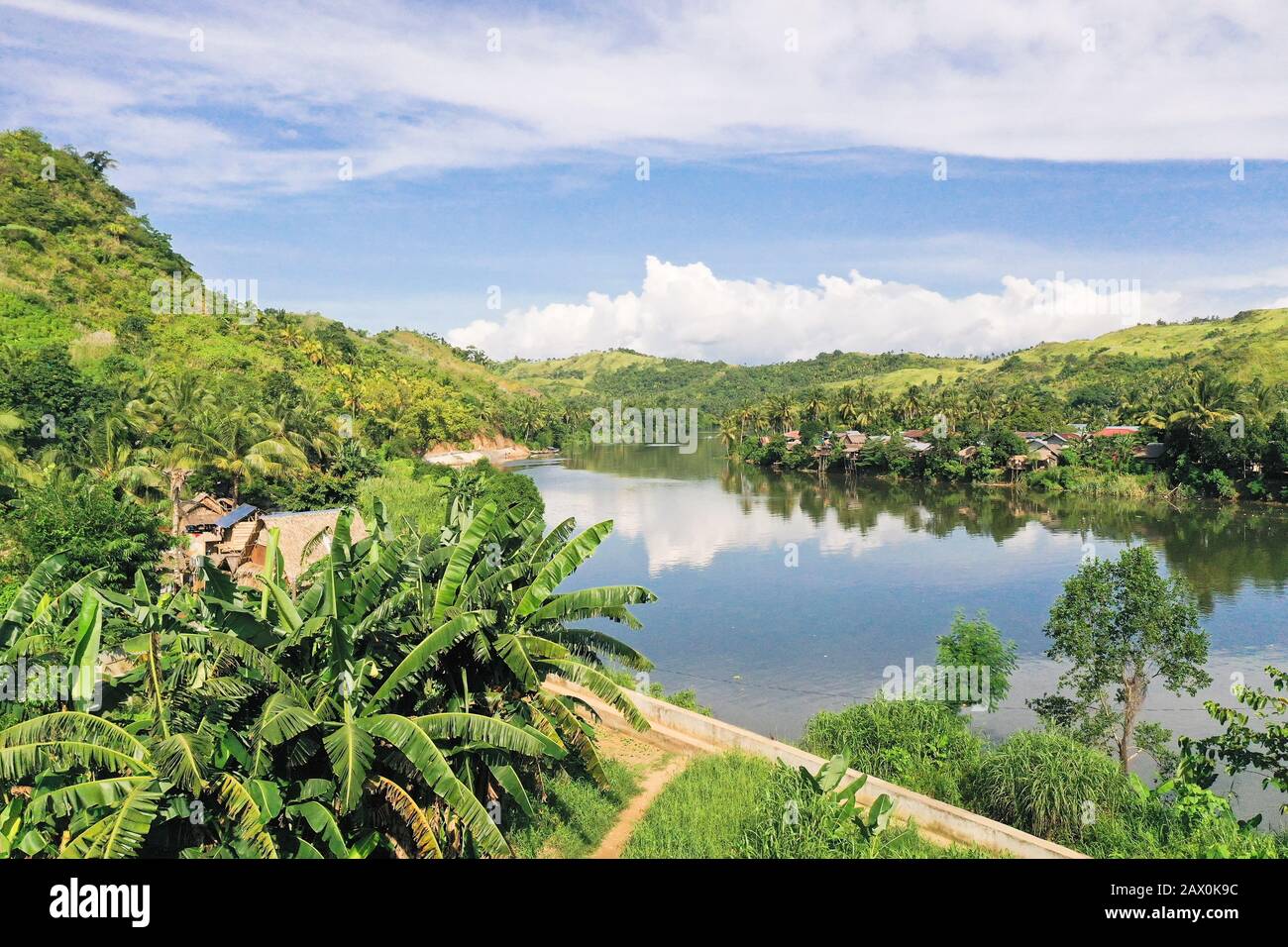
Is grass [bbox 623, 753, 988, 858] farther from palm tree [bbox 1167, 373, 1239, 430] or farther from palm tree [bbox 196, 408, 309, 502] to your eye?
palm tree [bbox 1167, 373, 1239, 430]

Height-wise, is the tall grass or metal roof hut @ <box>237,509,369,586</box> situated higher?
metal roof hut @ <box>237,509,369,586</box>

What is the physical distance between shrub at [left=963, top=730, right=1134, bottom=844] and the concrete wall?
84cm

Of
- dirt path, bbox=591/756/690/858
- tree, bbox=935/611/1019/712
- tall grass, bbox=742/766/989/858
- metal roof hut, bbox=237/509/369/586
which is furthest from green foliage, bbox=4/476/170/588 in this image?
tree, bbox=935/611/1019/712

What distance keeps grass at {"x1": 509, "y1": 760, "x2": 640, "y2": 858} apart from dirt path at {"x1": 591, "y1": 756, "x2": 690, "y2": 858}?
9 centimetres

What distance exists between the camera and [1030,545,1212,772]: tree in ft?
48.6

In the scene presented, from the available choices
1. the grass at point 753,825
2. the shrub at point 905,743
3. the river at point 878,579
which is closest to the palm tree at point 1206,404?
the river at point 878,579

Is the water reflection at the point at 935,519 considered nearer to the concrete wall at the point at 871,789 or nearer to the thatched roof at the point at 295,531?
the thatched roof at the point at 295,531

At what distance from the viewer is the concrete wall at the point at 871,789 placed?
392 inches

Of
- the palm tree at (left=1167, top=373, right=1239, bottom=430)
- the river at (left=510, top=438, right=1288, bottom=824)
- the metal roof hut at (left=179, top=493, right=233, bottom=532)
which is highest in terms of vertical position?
the palm tree at (left=1167, top=373, right=1239, bottom=430)

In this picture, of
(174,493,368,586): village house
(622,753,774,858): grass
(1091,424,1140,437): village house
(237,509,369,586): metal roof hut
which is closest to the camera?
(622,753,774,858): grass

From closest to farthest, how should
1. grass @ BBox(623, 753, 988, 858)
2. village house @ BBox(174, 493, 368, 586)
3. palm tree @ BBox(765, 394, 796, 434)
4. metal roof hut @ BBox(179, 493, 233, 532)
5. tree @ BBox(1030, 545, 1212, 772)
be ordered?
grass @ BBox(623, 753, 988, 858), tree @ BBox(1030, 545, 1212, 772), village house @ BBox(174, 493, 368, 586), metal roof hut @ BBox(179, 493, 233, 532), palm tree @ BBox(765, 394, 796, 434)

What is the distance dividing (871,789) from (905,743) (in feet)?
9.47

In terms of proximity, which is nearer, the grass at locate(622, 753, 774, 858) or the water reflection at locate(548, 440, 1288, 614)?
the grass at locate(622, 753, 774, 858)
